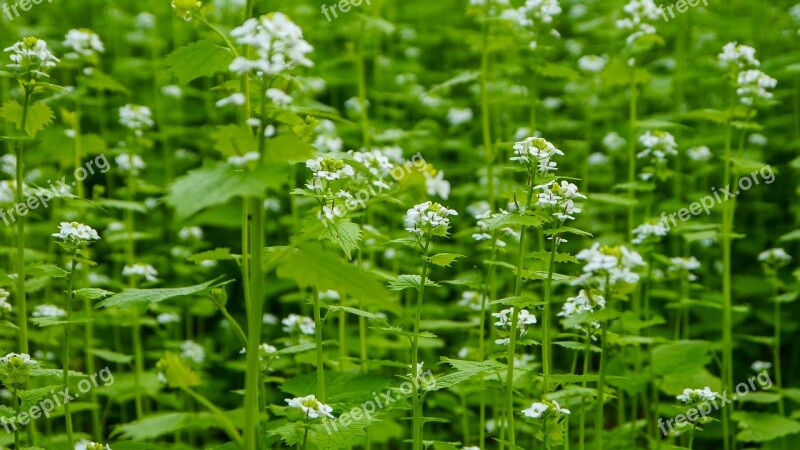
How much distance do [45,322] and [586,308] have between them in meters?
2.13

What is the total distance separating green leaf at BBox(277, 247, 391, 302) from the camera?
2137 mm

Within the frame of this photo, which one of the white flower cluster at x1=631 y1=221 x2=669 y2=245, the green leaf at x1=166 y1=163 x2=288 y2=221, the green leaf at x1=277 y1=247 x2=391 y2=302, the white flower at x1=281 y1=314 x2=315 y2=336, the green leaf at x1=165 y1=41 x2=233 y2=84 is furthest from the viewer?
the white flower cluster at x1=631 y1=221 x2=669 y2=245

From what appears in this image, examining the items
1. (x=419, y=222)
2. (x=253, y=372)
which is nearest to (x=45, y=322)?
(x=253, y=372)

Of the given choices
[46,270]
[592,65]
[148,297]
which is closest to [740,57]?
[592,65]

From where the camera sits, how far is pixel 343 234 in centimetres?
294

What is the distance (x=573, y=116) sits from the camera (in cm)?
870

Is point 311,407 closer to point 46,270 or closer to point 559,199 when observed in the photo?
point 559,199

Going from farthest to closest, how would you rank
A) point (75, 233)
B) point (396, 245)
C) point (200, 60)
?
1. point (396, 245)
2. point (75, 233)
3. point (200, 60)

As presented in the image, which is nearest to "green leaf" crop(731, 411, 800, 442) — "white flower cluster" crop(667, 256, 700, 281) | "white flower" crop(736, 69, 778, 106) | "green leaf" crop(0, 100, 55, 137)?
"white flower cluster" crop(667, 256, 700, 281)

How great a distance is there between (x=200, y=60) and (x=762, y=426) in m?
3.51

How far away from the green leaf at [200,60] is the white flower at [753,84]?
10.2ft

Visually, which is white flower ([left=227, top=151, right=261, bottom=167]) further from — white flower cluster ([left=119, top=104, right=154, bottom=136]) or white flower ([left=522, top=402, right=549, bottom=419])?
white flower cluster ([left=119, top=104, right=154, bottom=136])

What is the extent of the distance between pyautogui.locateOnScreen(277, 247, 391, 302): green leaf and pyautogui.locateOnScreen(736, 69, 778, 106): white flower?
3.22m

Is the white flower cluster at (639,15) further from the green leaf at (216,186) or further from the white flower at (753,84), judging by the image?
the green leaf at (216,186)
